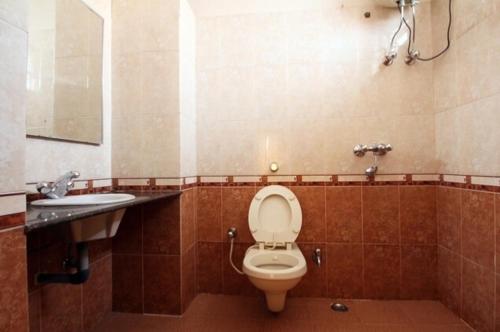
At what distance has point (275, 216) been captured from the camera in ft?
6.32

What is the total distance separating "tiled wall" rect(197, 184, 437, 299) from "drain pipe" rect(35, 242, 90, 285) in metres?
1.09

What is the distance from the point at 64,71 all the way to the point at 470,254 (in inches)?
105

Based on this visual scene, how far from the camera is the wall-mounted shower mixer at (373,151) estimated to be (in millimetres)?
1893

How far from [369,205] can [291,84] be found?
1099mm

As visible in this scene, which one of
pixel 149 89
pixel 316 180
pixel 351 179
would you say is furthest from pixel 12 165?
pixel 351 179

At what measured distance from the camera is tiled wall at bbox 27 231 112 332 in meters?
1.25

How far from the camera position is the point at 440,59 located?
6.09 feet

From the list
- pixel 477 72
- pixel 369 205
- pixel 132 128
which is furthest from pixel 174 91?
pixel 477 72

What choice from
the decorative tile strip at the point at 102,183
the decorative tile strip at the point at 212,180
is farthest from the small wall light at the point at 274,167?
the decorative tile strip at the point at 102,183

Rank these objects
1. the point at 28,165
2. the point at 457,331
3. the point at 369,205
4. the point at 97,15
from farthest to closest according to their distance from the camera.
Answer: the point at 369,205, the point at 97,15, the point at 457,331, the point at 28,165

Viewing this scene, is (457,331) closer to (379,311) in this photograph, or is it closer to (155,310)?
(379,311)

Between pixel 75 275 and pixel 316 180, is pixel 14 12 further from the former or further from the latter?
pixel 316 180

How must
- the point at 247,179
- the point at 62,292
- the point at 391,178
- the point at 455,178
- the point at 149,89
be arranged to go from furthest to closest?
the point at 247,179 < the point at 391,178 < the point at 149,89 < the point at 455,178 < the point at 62,292

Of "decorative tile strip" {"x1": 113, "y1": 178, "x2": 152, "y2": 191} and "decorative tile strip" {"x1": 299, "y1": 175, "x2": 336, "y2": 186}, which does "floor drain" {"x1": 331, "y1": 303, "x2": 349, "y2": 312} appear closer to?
"decorative tile strip" {"x1": 299, "y1": 175, "x2": 336, "y2": 186}
